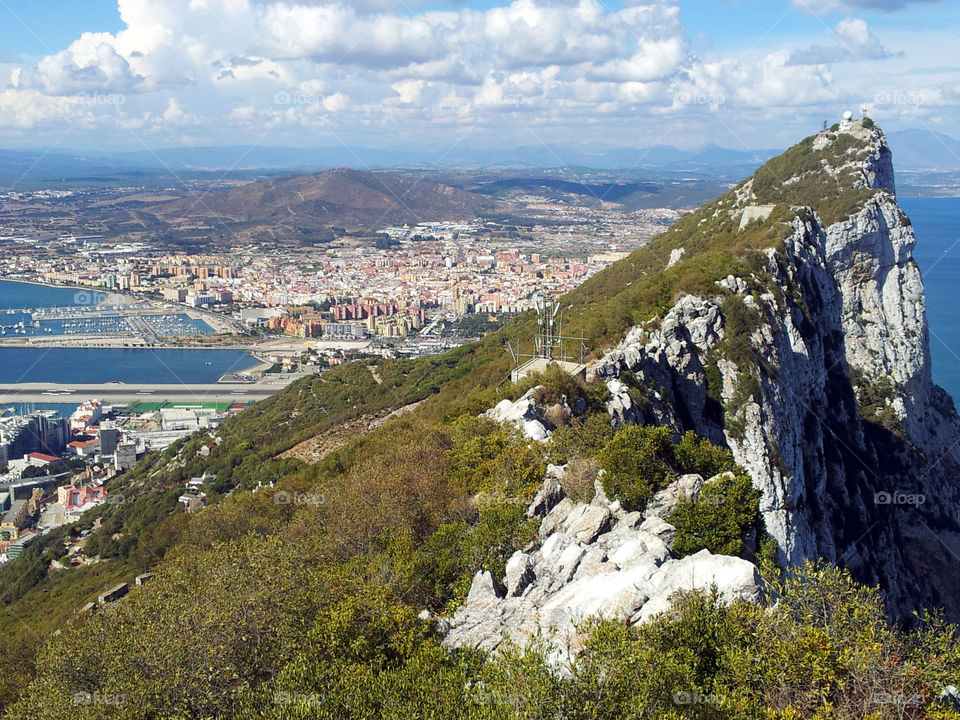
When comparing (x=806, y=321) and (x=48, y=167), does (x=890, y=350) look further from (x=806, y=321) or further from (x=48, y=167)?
(x=48, y=167)

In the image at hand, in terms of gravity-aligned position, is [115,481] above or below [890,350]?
below

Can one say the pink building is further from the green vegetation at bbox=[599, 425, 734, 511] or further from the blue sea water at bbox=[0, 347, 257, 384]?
the green vegetation at bbox=[599, 425, 734, 511]

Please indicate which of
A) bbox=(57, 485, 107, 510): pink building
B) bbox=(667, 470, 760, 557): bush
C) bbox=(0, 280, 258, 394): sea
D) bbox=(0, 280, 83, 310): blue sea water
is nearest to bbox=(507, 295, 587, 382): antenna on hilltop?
bbox=(667, 470, 760, 557): bush

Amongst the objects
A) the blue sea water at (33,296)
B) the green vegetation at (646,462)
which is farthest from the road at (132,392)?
the green vegetation at (646,462)

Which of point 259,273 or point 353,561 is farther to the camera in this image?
point 259,273

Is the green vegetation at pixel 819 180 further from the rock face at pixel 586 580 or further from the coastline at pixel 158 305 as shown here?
the coastline at pixel 158 305

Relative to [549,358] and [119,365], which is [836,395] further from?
[119,365]

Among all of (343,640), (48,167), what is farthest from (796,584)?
(48,167)
